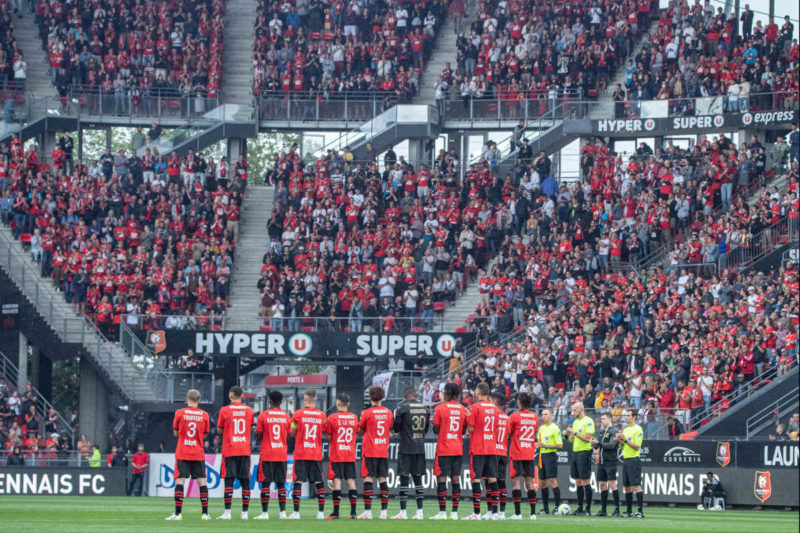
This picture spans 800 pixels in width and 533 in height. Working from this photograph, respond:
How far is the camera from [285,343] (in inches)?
1702

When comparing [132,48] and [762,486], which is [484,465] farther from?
[132,48]

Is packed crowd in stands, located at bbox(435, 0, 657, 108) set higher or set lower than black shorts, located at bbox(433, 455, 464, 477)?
higher

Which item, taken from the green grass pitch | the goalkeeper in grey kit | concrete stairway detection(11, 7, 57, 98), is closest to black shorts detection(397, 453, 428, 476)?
the goalkeeper in grey kit

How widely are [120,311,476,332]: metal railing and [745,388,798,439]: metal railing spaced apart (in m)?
11.5

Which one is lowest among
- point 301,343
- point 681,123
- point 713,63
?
point 301,343

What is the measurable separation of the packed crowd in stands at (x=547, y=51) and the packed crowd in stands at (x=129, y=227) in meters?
9.18

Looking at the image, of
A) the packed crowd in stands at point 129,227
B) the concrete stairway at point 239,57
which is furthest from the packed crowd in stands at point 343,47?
the packed crowd in stands at point 129,227

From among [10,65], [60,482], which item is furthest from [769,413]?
[10,65]

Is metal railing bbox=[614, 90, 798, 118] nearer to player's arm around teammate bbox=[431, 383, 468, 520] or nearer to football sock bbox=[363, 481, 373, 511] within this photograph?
player's arm around teammate bbox=[431, 383, 468, 520]

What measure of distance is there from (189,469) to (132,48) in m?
33.7

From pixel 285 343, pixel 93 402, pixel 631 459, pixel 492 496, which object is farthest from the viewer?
pixel 93 402

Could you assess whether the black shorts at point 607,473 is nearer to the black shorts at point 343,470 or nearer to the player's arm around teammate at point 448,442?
the player's arm around teammate at point 448,442

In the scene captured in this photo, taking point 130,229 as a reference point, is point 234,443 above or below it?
below

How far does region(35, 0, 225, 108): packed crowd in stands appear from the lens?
5222 cm
